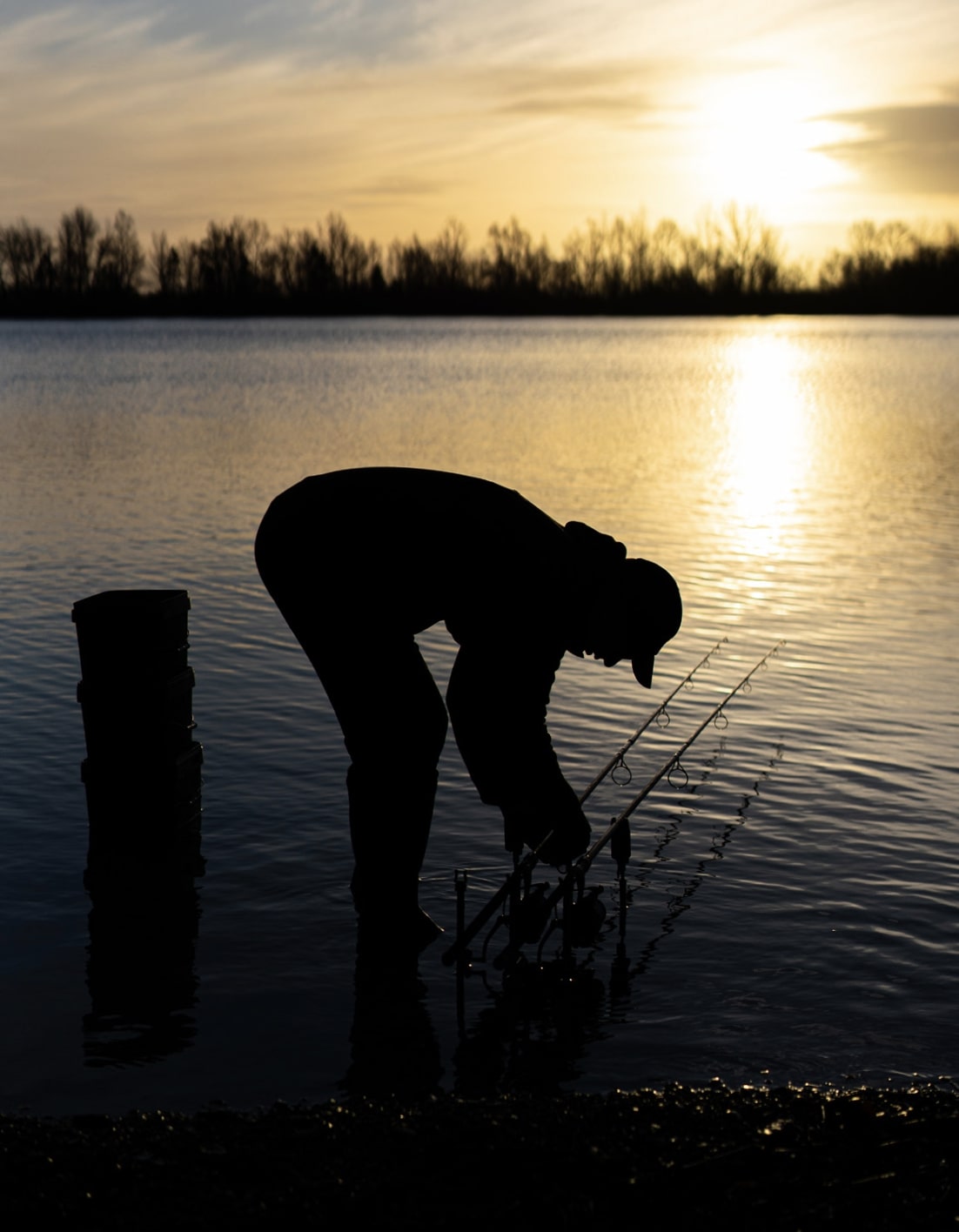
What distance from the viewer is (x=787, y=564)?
1661 centimetres

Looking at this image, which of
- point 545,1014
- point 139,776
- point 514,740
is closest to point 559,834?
point 514,740

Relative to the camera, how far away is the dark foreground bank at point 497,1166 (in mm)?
3785

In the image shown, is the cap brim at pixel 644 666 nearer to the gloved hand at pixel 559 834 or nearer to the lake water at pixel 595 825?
the gloved hand at pixel 559 834

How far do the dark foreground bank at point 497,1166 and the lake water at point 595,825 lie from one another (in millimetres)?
692

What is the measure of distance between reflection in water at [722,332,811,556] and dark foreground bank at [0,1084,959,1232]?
531 inches

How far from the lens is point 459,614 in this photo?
567cm

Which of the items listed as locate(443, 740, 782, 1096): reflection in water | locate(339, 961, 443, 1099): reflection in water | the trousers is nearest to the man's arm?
the trousers

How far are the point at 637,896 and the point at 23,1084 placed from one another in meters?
Result: 3.01

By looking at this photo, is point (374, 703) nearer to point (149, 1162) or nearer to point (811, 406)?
point (149, 1162)

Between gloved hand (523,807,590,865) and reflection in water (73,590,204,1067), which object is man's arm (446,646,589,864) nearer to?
gloved hand (523,807,590,865)

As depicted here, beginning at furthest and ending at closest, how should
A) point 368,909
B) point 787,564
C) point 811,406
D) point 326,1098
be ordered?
point 811,406 → point 787,564 → point 368,909 → point 326,1098

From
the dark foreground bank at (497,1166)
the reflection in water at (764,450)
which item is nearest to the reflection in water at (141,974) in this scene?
the dark foreground bank at (497,1166)

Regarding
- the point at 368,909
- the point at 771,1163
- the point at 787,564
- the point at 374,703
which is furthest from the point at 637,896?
the point at 787,564

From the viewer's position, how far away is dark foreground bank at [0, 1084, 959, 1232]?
12.4 ft
